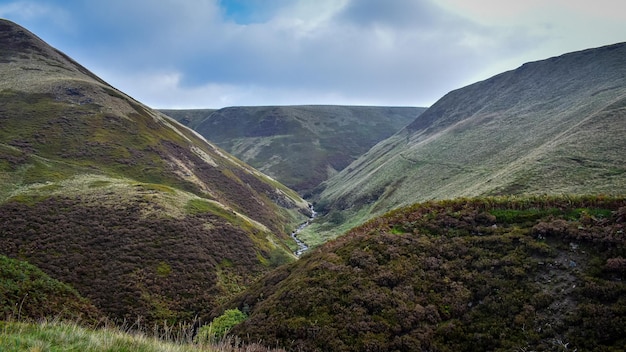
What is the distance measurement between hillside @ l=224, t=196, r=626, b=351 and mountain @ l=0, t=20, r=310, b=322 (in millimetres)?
16585

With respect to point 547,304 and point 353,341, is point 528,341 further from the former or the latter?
point 353,341

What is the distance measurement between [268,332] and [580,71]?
127m

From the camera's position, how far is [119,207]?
149 ft

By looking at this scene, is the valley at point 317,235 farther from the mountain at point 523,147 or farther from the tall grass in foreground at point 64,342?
the mountain at point 523,147

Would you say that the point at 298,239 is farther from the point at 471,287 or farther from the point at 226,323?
the point at 471,287

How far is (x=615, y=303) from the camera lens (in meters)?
12.8

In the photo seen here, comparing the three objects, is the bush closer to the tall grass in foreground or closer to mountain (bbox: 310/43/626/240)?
the tall grass in foreground

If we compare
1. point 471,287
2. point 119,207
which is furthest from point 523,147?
point 119,207

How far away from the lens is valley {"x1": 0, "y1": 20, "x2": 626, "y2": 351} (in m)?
14.8

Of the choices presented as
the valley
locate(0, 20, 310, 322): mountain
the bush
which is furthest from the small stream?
the bush

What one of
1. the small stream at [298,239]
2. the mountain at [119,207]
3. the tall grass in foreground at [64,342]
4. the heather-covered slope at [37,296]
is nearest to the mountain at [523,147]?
the small stream at [298,239]

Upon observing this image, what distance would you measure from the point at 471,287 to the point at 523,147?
61.1 meters

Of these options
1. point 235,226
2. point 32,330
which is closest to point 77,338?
point 32,330

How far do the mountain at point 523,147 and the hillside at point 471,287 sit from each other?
24.2 meters
